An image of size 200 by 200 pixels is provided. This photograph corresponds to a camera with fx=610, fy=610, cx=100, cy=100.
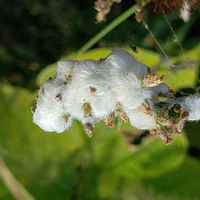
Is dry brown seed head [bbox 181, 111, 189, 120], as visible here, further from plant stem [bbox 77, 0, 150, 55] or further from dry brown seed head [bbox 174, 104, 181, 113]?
plant stem [bbox 77, 0, 150, 55]

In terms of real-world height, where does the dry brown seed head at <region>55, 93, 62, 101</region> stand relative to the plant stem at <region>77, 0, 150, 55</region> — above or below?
below

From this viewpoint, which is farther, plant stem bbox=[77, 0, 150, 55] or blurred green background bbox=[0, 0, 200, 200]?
blurred green background bbox=[0, 0, 200, 200]

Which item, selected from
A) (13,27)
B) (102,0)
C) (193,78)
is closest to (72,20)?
(13,27)

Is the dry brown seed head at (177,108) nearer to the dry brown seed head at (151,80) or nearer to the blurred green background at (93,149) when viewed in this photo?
the dry brown seed head at (151,80)

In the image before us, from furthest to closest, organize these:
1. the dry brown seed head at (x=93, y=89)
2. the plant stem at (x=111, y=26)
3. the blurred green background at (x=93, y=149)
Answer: the blurred green background at (x=93, y=149), the plant stem at (x=111, y=26), the dry brown seed head at (x=93, y=89)

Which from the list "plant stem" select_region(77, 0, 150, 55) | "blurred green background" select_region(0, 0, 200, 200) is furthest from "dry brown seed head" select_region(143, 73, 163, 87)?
"blurred green background" select_region(0, 0, 200, 200)

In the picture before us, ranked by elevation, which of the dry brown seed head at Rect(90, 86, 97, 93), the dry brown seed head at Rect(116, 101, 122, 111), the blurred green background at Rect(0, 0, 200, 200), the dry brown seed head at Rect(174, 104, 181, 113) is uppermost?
the blurred green background at Rect(0, 0, 200, 200)

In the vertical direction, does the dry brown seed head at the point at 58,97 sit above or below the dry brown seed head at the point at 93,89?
above

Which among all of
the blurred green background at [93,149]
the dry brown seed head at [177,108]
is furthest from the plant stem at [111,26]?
the dry brown seed head at [177,108]

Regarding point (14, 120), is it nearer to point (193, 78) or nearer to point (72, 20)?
point (72, 20)

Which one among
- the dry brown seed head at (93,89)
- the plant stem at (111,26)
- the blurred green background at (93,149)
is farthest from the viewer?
the blurred green background at (93,149)

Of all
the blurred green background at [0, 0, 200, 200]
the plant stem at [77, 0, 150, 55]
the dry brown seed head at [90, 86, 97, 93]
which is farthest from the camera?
the blurred green background at [0, 0, 200, 200]

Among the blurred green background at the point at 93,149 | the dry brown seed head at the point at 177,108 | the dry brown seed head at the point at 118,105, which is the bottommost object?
the dry brown seed head at the point at 118,105
